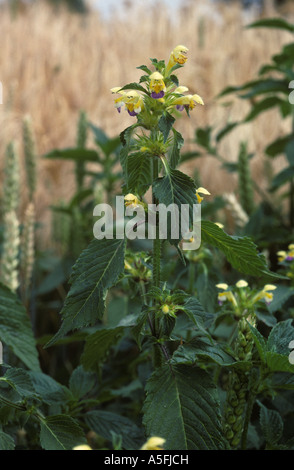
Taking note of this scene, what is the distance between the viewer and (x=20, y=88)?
3174 mm

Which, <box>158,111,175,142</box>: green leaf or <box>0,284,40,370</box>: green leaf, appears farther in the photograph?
<box>0,284,40,370</box>: green leaf

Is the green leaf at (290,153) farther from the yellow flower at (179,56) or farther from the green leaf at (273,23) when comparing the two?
the yellow flower at (179,56)

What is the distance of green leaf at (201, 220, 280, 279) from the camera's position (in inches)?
23.6

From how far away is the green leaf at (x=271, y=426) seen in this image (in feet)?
2.10

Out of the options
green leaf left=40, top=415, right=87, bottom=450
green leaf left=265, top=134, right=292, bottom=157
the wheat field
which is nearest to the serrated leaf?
green leaf left=40, top=415, right=87, bottom=450

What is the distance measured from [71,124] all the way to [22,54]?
0.79 meters

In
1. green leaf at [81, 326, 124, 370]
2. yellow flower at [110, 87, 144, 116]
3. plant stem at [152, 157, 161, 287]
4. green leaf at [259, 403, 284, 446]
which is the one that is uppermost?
yellow flower at [110, 87, 144, 116]

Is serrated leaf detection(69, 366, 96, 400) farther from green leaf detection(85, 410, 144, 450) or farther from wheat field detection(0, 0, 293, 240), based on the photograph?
wheat field detection(0, 0, 293, 240)

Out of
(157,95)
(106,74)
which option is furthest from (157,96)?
(106,74)

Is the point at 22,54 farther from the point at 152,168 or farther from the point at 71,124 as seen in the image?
the point at 152,168

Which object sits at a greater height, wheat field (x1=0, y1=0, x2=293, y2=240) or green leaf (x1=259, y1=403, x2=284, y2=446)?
wheat field (x1=0, y1=0, x2=293, y2=240)

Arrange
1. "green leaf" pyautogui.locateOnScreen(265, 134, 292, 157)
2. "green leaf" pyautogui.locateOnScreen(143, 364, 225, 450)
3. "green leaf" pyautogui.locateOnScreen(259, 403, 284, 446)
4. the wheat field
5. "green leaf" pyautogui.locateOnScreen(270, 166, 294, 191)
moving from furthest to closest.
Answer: the wheat field, "green leaf" pyautogui.locateOnScreen(265, 134, 292, 157), "green leaf" pyautogui.locateOnScreen(270, 166, 294, 191), "green leaf" pyautogui.locateOnScreen(259, 403, 284, 446), "green leaf" pyautogui.locateOnScreen(143, 364, 225, 450)

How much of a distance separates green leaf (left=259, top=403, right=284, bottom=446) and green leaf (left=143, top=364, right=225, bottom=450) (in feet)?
0.33

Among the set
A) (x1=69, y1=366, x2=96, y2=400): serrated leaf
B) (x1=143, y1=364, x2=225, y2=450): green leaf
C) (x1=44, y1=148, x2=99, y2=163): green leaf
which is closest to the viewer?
(x1=143, y1=364, x2=225, y2=450): green leaf
